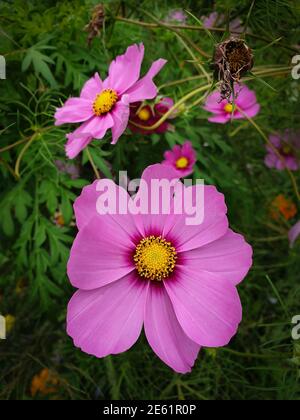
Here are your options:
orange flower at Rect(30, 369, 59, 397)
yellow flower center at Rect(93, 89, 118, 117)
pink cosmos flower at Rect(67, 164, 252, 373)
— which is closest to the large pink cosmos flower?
yellow flower center at Rect(93, 89, 118, 117)

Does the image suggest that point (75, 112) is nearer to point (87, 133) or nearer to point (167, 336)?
point (87, 133)

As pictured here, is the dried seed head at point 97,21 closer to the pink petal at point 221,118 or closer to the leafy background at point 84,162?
the leafy background at point 84,162

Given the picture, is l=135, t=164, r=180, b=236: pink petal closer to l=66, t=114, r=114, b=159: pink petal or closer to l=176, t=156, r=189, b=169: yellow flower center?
l=66, t=114, r=114, b=159: pink petal

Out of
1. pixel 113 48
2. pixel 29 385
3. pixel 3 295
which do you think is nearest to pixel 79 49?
pixel 113 48

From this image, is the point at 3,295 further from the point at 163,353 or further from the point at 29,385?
the point at 163,353

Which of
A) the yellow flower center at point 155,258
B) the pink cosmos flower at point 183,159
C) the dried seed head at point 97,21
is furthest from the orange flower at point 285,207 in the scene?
the yellow flower center at point 155,258

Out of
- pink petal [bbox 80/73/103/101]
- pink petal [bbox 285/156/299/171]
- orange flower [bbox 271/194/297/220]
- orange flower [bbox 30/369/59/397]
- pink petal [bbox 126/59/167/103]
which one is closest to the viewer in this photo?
pink petal [bbox 126/59/167/103]
